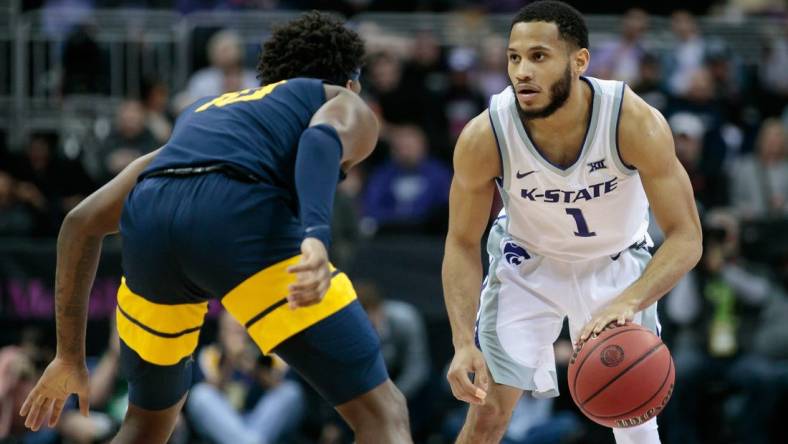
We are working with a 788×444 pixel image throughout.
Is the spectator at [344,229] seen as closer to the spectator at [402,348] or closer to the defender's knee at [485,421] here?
the spectator at [402,348]

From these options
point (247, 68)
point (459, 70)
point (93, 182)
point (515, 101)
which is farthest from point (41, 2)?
point (515, 101)

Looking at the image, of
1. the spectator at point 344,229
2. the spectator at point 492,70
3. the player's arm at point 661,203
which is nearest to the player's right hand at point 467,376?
the player's arm at point 661,203

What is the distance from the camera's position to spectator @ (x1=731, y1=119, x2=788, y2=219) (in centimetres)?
1198

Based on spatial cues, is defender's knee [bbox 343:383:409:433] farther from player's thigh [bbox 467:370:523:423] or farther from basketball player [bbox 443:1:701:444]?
player's thigh [bbox 467:370:523:423]

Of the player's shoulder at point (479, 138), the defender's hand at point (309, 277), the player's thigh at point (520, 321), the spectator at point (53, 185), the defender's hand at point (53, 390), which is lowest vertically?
the spectator at point (53, 185)

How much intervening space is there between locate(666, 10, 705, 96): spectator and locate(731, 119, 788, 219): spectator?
4.71 ft

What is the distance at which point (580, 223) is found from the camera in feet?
18.7

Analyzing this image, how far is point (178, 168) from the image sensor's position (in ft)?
15.9

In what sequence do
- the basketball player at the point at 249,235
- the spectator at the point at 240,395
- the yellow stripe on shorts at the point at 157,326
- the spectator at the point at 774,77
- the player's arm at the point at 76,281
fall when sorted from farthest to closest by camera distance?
the spectator at the point at 774,77
the spectator at the point at 240,395
the player's arm at the point at 76,281
the yellow stripe on shorts at the point at 157,326
the basketball player at the point at 249,235

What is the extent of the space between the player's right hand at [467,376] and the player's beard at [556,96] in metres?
1.05

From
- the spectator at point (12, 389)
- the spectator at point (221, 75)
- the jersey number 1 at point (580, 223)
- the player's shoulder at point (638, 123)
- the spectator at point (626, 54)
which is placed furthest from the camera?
the spectator at point (626, 54)

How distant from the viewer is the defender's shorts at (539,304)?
580 cm

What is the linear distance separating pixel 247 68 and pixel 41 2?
3.22 metres

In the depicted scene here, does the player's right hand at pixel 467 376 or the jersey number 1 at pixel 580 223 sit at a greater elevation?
the jersey number 1 at pixel 580 223
